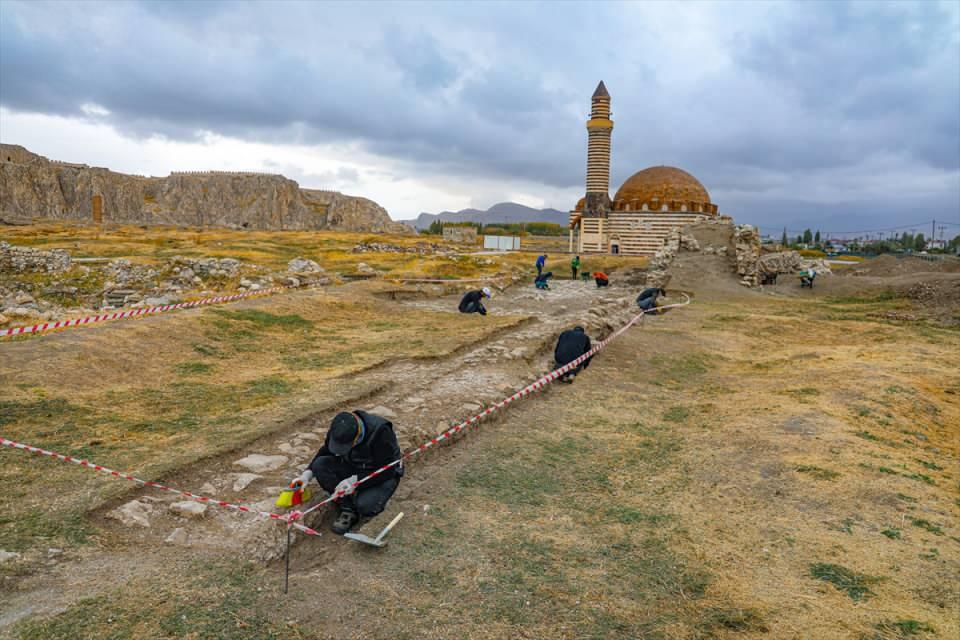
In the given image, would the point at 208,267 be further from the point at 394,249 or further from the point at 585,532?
the point at 585,532

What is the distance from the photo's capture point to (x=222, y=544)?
170 inches

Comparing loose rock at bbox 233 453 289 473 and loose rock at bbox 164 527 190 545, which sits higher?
loose rock at bbox 233 453 289 473

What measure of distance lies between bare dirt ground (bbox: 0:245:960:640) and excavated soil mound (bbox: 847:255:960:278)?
24.6 m

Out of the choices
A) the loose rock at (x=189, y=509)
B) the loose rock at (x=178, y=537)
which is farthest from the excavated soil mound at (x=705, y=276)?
the loose rock at (x=178, y=537)

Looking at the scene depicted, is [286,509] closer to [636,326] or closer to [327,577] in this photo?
[327,577]

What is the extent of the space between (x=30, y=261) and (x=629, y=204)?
3937 centimetres

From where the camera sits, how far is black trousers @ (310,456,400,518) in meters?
4.95

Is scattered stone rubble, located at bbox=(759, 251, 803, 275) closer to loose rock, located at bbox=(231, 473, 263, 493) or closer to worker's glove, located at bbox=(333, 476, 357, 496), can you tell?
worker's glove, located at bbox=(333, 476, 357, 496)

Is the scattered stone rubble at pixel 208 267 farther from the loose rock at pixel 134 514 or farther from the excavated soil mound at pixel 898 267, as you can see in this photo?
the excavated soil mound at pixel 898 267

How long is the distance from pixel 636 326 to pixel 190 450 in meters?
12.1

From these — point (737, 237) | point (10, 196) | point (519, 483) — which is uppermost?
point (10, 196)

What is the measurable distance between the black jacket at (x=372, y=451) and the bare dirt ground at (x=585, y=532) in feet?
1.53

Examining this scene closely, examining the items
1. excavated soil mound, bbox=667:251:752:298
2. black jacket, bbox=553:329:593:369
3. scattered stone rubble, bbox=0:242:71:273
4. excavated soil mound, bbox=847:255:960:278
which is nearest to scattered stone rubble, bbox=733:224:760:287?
excavated soil mound, bbox=667:251:752:298

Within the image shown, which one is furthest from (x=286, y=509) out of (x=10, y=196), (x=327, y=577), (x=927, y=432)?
(x=10, y=196)
